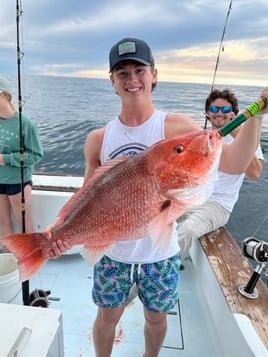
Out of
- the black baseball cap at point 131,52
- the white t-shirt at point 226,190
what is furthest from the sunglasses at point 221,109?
the black baseball cap at point 131,52

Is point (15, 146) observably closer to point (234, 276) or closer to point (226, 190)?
point (226, 190)

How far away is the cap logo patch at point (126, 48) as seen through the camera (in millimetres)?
1169

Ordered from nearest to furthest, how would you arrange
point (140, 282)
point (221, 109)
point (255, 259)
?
point (140, 282)
point (255, 259)
point (221, 109)

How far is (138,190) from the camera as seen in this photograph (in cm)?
95

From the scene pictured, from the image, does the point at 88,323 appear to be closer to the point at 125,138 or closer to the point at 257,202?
the point at 125,138

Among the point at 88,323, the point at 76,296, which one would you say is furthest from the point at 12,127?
the point at 88,323

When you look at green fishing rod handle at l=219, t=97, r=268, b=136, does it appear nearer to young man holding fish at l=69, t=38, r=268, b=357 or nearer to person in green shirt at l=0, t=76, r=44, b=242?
young man holding fish at l=69, t=38, r=268, b=357

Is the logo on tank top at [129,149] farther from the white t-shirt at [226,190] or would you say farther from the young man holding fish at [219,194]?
the white t-shirt at [226,190]

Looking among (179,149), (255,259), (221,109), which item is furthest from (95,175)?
Answer: (221,109)

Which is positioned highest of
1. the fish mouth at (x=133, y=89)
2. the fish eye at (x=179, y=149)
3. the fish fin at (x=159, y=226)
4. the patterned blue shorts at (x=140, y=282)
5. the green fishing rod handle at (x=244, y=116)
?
the fish mouth at (x=133, y=89)

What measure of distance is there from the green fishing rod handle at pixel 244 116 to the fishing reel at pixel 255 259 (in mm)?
997

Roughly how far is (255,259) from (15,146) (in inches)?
82.2

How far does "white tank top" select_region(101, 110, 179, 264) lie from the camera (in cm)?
124

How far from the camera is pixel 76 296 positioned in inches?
99.3
